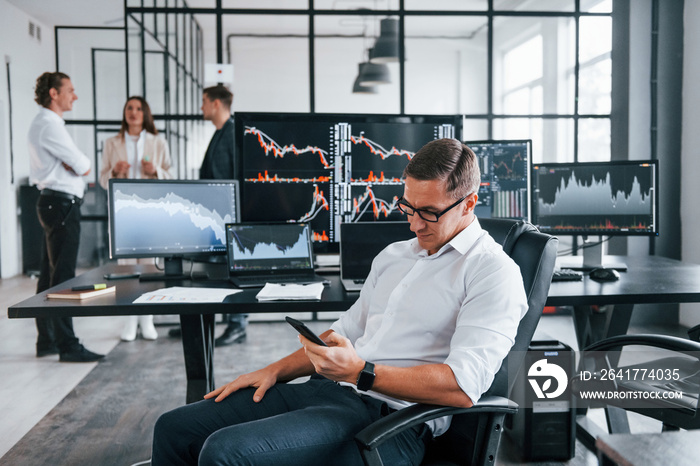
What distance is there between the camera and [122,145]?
3.83 metres

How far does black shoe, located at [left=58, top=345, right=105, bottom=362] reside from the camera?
3.52 m

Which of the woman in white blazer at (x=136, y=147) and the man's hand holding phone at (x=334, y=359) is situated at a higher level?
the woman in white blazer at (x=136, y=147)

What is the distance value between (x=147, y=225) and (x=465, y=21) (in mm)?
3311

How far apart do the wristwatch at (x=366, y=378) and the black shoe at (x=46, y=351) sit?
3177 mm

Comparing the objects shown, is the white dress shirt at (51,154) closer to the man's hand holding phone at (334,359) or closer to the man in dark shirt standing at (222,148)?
the man in dark shirt standing at (222,148)

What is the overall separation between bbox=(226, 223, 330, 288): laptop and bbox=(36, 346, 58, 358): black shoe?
218 cm

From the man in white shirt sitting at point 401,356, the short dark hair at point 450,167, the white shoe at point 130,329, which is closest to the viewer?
the man in white shirt sitting at point 401,356

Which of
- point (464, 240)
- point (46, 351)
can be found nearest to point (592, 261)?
point (464, 240)

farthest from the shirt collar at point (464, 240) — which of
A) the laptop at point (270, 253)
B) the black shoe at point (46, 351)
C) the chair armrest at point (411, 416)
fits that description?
the black shoe at point (46, 351)

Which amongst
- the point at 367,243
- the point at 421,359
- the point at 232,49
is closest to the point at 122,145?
the point at 232,49

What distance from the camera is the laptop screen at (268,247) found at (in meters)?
2.21

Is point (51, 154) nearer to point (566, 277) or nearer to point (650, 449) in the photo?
point (566, 277)

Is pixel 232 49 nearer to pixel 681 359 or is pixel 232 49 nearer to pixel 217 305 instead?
pixel 217 305

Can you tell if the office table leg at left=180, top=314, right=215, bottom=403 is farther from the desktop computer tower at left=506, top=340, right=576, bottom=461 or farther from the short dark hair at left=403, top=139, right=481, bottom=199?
the desktop computer tower at left=506, top=340, right=576, bottom=461
